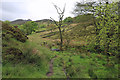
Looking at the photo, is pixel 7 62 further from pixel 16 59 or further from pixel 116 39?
pixel 116 39

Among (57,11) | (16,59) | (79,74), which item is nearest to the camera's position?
(79,74)

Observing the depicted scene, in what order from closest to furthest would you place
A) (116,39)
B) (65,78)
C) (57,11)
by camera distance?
1. (65,78)
2. (116,39)
3. (57,11)

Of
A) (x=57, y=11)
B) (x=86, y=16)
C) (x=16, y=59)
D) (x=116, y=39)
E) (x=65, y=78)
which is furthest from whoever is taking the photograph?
(x=86, y=16)

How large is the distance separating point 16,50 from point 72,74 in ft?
17.0

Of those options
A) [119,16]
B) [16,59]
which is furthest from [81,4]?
[16,59]

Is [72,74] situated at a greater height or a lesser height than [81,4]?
lesser

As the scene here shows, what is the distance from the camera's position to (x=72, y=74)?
591 centimetres

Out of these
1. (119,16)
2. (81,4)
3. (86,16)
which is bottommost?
(119,16)

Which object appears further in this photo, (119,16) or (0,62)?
(119,16)

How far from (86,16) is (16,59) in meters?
15.2

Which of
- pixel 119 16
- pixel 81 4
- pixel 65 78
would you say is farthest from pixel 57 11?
pixel 65 78

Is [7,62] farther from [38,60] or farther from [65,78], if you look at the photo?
[65,78]

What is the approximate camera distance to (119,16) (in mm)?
7164

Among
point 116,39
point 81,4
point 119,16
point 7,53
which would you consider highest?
point 81,4
